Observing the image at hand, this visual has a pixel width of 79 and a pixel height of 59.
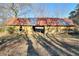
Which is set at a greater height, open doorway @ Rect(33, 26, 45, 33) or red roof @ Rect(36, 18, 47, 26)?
red roof @ Rect(36, 18, 47, 26)

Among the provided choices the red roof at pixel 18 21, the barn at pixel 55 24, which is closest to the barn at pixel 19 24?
the red roof at pixel 18 21

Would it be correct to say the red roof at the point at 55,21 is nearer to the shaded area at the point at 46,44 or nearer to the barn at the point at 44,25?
the barn at the point at 44,25

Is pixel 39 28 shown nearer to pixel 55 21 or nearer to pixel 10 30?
pixel 55 21

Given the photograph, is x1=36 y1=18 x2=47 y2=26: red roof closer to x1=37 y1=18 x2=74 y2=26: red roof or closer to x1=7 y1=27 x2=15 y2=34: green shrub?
x1=37 y1=18 x2=74 y2=26: red roof

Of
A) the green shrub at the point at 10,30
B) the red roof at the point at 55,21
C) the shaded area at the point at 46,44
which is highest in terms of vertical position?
the red roof at the point at 55,21

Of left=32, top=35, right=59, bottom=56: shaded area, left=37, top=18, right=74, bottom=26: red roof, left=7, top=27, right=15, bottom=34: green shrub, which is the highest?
left=37, top=18, right=74, bottom=26: red roof

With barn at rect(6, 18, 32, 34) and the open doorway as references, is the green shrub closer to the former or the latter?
barn at rect(6, 18, 32, 34)

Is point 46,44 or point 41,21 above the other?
point 41,21

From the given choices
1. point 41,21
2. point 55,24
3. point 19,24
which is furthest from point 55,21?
point 19,24

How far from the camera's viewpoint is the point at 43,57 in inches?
62.1

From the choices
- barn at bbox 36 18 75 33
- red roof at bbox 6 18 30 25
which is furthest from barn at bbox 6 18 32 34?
barn at bbox 36 18 75 33

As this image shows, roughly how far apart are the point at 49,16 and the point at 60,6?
0.48 ft

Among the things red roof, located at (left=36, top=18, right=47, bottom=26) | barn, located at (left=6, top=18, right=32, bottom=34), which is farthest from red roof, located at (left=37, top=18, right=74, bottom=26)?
barn, located at (left=6, top=18, right=32, bottom=34)

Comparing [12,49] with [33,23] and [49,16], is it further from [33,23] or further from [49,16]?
[49,16]
